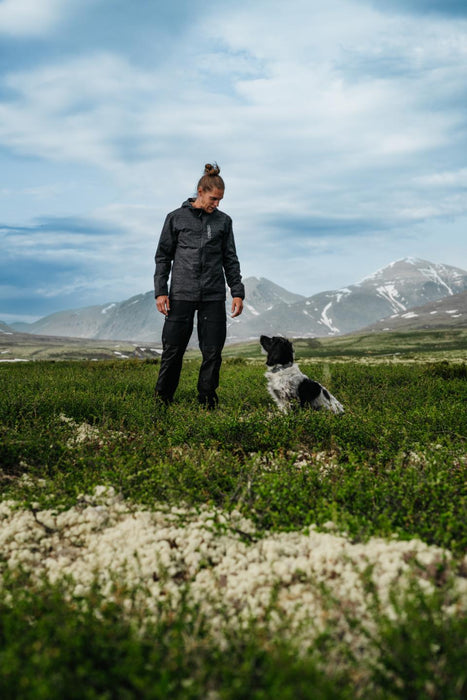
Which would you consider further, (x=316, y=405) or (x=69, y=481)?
(x=316, y=405)

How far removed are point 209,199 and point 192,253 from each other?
0.97 metres

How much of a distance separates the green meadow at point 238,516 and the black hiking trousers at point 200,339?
430 mm

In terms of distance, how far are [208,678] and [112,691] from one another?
0.48m

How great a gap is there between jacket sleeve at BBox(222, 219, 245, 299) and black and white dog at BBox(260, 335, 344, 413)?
3.81 ft

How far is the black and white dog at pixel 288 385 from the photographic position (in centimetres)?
828

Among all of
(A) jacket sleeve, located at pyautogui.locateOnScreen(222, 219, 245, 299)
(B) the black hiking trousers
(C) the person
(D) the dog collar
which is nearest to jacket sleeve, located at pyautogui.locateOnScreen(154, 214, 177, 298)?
(C) the person

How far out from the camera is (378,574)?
122 inches

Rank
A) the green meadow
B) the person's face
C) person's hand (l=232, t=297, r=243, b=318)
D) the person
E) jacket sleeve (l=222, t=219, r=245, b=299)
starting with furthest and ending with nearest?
person's hand (l=232, t=297, r=243, b=318)
jacket sleeve (l=222, t=219, r=245, b=299)
the person
the person's face
the green meadow

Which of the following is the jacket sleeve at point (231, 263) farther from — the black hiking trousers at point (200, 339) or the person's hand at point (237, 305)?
the black hiking trousers at point (200, 339)

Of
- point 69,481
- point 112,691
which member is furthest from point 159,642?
point 69,481

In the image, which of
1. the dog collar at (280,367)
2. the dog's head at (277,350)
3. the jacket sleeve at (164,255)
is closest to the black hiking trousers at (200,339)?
the jacket sleeve at (164,255)

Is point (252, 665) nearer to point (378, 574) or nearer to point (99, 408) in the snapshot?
point (378, 574)

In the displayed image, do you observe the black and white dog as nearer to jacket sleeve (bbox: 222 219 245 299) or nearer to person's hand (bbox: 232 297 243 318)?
person's hand (bbox: 232 297 243 318)

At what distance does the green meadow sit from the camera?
2.28 metres
